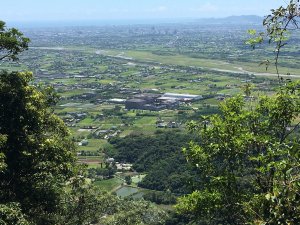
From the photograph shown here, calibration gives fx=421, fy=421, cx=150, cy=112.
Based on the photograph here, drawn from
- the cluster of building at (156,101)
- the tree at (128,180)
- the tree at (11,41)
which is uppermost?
the tree at (11,41)

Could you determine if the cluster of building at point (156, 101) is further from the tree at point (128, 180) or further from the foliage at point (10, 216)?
the foliage at point (10, 216)

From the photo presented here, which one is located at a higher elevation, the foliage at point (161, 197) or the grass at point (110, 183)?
the foliage at point (161, 197)

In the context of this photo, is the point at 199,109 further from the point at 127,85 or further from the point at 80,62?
the point at 80,62

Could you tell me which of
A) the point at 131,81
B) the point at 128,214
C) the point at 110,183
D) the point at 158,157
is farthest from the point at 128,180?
the point at 131,81

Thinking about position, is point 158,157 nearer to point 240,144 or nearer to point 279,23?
point 240,144

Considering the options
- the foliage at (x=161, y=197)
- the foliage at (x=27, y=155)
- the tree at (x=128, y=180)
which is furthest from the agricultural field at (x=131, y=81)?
the foliage at (x=27, y=155)

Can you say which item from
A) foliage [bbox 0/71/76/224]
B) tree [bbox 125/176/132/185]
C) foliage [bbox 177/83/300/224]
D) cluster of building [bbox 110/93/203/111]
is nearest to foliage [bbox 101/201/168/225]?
foliage [bbox 0/71/76/224]

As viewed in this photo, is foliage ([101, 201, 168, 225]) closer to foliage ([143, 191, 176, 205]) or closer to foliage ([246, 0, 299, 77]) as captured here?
foliage ([246, 0, 299, 77])

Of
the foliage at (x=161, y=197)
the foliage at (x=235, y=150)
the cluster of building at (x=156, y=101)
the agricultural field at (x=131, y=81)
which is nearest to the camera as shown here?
the foliage at (x=235, y=150)

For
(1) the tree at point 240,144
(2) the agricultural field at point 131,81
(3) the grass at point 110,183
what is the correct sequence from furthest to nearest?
(2) the agricultural field at point 131,81 → (3) the grass at point 110,183 → (1) the tree at point 240,144
